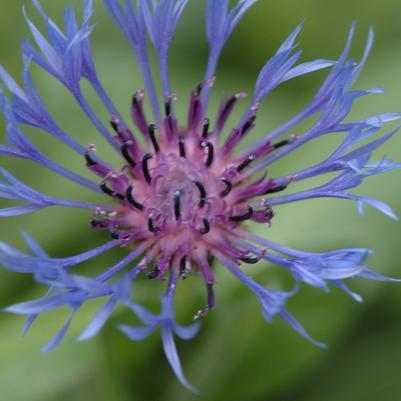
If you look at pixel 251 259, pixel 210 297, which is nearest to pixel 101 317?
pixel 210 297

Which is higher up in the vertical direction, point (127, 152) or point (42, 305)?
point (127, 152)

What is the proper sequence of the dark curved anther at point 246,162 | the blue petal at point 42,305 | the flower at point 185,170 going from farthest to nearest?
1. the dark curved anther at point 246,162
2. the flower at point 185,170
3. the blue petal at point 42,305

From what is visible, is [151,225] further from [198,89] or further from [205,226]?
[198,89]

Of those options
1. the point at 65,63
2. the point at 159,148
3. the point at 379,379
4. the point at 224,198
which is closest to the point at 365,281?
the point at 379,379

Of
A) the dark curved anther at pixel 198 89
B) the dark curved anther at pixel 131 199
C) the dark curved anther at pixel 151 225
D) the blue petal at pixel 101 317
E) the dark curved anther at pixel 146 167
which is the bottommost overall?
the blue petal at pixel 101 317

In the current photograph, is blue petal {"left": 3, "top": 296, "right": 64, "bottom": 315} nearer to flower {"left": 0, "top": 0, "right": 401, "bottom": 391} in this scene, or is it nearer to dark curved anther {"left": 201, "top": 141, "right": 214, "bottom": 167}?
flower {"left": 0, "top": 0, "right": 401, "bottom": 391}

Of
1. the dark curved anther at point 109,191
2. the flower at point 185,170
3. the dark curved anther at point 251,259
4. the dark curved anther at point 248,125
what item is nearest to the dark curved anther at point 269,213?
the flower at point 185,170

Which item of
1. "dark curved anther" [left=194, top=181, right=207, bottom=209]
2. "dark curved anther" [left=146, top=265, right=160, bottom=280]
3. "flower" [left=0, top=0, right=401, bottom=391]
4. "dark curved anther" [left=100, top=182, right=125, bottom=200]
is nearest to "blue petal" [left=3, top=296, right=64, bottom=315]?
"flower" [left=0, top=0, right=401, bottom=391]

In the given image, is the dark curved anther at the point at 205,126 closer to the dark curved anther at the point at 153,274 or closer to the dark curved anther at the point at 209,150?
the dark curved anther at the point at 209,150

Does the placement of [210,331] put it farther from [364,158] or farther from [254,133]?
[254,133]
